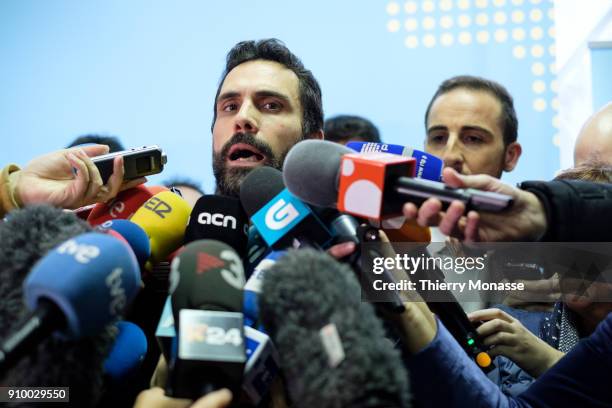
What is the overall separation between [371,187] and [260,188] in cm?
31

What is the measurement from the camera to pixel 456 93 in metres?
2.23

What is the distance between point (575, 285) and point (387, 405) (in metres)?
0.83

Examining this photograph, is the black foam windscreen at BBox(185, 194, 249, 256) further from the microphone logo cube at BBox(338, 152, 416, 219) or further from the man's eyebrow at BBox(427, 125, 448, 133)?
the man's eyebrow at BBox(427, 125, 448, 133)

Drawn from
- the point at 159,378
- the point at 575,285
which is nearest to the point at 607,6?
the point at 575,285

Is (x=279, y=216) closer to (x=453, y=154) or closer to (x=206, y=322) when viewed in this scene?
(x=206, y=322)

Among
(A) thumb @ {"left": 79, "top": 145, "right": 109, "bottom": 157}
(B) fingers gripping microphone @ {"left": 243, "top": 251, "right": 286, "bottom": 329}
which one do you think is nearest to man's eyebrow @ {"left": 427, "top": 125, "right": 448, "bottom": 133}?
(A) thumb @ {"left": 79, "top": 145, "right": 109, "bottom": 157}

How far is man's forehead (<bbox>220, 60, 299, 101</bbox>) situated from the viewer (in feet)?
5.42

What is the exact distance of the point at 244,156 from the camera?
153 cm

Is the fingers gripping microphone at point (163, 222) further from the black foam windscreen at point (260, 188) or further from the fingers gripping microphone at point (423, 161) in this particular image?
the fingers gripping microphone at point (423, 161)

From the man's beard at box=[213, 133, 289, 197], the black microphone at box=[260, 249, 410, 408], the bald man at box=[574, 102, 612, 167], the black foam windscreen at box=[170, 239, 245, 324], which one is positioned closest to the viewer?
the black microphone at box=[260, 249, 410, 408]

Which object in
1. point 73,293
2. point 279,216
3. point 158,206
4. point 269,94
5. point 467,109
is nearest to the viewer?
point 73,293

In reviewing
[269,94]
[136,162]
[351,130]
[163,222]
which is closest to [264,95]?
[269,94]

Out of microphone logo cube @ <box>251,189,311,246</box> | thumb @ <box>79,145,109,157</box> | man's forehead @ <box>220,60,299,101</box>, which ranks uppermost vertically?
man's forehead @ <box>220,60,299,101</box>

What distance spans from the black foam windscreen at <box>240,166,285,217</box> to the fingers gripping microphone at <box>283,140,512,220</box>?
13 centimetres
